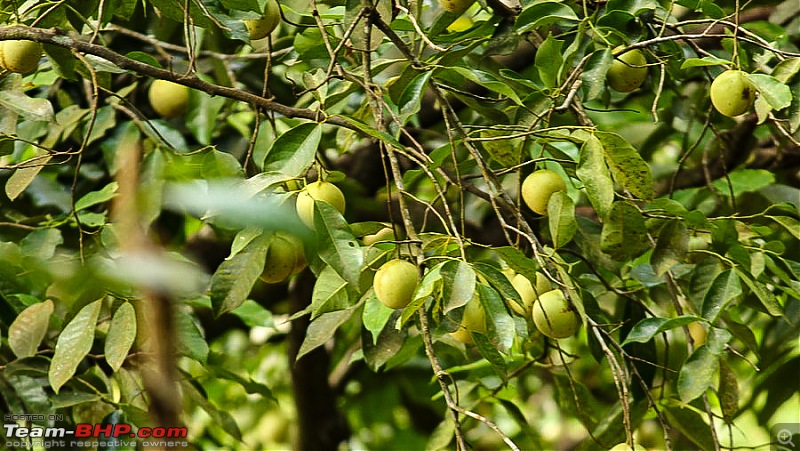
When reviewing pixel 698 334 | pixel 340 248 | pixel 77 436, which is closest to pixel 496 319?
pixel 340 248

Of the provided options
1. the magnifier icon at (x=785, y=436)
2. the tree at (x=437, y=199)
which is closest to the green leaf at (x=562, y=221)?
the tree at (x=437, y=199)

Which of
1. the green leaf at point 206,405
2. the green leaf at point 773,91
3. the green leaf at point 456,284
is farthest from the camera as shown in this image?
the green leaf at point 206,405

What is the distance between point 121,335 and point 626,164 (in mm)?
477

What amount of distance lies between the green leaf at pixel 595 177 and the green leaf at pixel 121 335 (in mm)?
425

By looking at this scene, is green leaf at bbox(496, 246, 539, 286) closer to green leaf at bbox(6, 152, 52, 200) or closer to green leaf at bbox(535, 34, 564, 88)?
green leaf at bbox(535, 34, 564, 88)

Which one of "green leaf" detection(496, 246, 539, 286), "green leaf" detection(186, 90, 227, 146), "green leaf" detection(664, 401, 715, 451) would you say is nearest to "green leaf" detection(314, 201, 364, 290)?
"green leaf" detection(496, 246, 539, 286)

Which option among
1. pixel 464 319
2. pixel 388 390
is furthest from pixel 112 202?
pixel 388 390

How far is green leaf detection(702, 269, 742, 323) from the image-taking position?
0.89m

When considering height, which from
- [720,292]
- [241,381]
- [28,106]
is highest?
[28,106]

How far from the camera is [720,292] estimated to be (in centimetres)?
90

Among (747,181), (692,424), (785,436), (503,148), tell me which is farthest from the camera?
(747,181)

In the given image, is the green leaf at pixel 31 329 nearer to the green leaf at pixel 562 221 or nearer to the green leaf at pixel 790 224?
the green leaf at pixel 562 221

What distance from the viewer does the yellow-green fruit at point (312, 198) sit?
2.52 feet

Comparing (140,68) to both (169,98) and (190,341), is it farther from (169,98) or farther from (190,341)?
(169,98)
